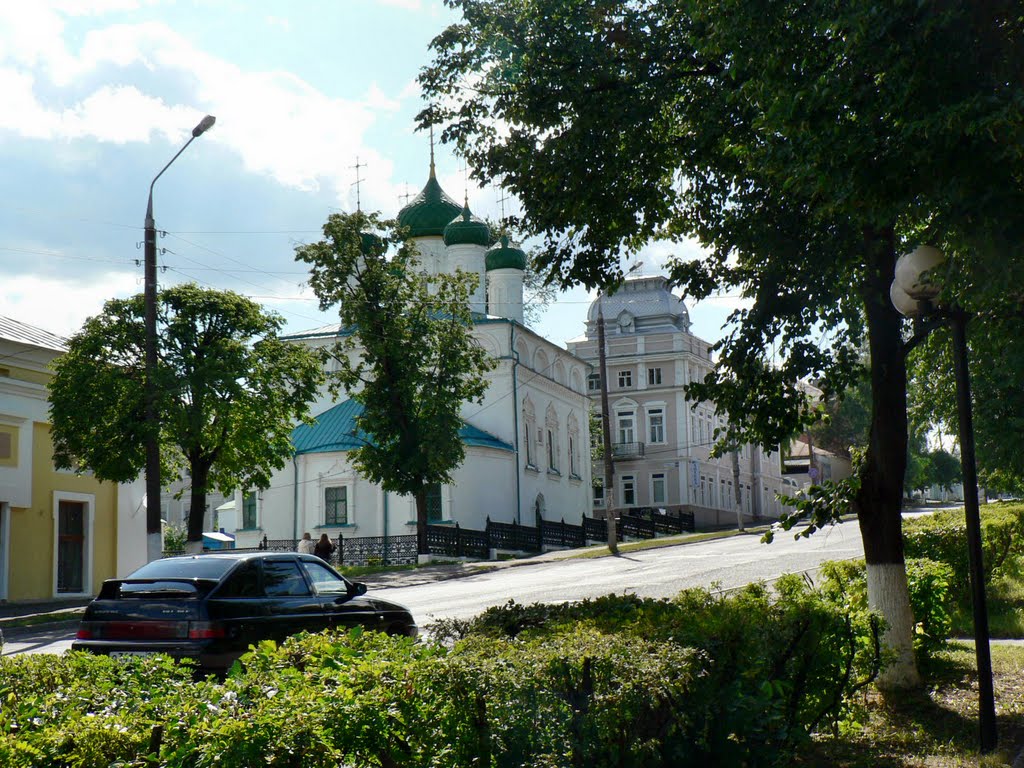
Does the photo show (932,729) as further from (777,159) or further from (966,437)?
(777,159)

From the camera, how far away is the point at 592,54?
33.8 feet

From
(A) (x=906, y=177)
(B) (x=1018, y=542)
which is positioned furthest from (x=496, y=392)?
(A) (x=906, y=177)

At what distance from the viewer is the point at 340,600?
11.7m

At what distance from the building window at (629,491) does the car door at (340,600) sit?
5696cm

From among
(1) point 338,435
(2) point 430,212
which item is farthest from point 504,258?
(1) point 338,435

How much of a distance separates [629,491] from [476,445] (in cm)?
2479

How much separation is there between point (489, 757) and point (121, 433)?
74.4 ft

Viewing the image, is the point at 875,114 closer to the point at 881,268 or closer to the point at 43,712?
the point at 881,268

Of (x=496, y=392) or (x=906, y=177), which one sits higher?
(x=496, y=392)

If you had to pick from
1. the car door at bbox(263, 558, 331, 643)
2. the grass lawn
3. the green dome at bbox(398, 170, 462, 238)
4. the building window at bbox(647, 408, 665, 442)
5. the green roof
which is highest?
the green dome at bbox(398, 170, 462, 238)

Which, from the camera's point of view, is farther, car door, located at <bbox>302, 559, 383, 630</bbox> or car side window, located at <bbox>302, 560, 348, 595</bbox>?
car side window, located at <bbox>302, 560, 348, 595</bbox>

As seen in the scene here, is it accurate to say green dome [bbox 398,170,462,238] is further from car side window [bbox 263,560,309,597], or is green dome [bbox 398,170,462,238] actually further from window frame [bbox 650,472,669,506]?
car side window [bbox 263,560,309,597]

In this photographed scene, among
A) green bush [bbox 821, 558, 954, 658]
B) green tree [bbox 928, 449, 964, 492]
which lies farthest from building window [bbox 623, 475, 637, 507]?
green bush [bbox 821, 558, 954, 658]

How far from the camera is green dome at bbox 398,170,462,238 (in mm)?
52388
